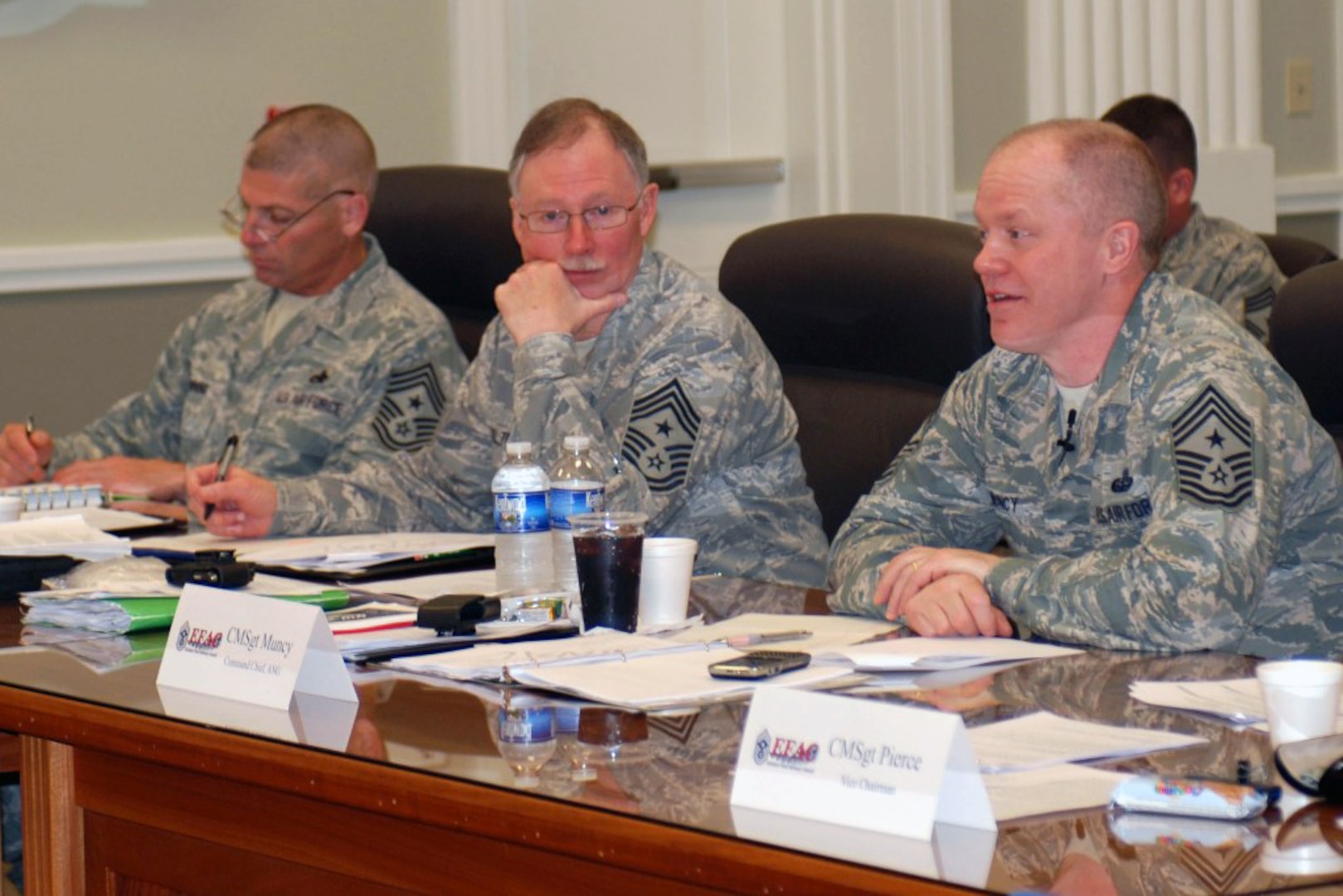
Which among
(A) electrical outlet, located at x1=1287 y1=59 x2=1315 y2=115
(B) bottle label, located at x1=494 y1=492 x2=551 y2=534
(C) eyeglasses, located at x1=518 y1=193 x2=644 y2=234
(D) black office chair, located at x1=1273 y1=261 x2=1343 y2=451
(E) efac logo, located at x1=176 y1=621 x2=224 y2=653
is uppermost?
(A) electrical outlet, located at x1=1287 y1=59 x2=1315 y2=115

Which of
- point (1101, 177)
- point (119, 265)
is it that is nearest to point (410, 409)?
point (119, 265)

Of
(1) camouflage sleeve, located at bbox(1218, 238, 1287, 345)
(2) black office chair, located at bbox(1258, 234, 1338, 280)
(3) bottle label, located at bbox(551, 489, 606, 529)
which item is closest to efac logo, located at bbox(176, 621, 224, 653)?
(3) bottle label, located at bbox(551, 489, 606, 529)

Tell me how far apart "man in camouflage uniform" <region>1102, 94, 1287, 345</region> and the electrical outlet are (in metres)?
1.01

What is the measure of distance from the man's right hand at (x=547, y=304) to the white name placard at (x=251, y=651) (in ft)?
2.67

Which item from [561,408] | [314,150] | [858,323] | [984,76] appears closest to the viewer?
[561,408]

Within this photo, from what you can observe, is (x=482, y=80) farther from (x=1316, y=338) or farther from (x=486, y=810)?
(x=486, y=810)

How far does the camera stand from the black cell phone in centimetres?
152

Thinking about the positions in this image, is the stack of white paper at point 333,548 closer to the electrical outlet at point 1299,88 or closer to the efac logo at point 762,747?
the efac logo at point 762,747

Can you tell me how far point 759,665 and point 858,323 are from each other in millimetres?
1044

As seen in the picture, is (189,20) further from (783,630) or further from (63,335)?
(783,630)

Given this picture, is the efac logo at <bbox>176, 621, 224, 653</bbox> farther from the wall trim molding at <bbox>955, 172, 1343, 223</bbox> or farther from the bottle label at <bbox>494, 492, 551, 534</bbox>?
the wall trim molding at <bbox>955, 172, 1343, 223</bbox>

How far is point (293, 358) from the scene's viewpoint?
10.2 feet

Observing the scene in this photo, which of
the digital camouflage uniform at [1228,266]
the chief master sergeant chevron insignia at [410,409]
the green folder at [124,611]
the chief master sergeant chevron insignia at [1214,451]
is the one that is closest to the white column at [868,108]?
the digital camouflage uniform at [1228,266]

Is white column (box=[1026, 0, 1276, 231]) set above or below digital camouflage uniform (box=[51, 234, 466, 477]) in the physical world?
above
